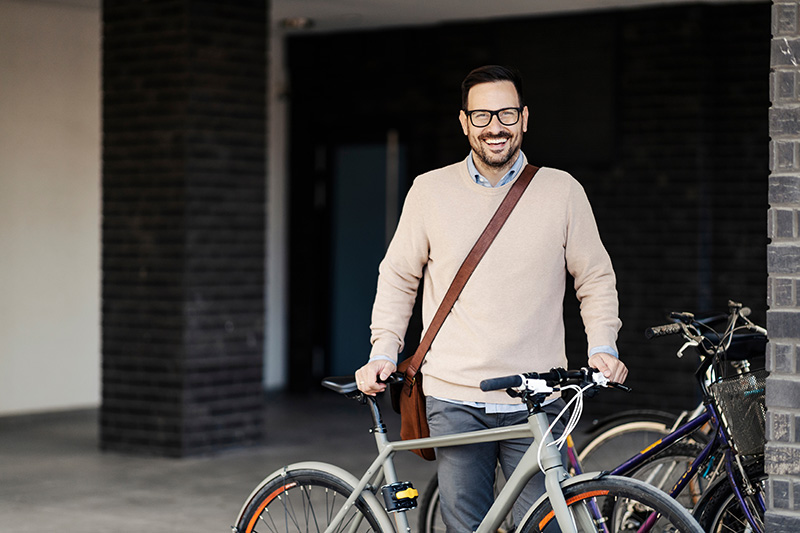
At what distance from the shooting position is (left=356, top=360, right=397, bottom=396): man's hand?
3.41 meters

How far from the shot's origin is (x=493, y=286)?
3352 mm

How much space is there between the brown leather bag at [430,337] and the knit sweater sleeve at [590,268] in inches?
6.2

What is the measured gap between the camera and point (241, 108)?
7.80 meters

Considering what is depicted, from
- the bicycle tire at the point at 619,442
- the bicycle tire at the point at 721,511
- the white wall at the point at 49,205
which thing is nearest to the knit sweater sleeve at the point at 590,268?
the bicycle tire at the point at 721,511

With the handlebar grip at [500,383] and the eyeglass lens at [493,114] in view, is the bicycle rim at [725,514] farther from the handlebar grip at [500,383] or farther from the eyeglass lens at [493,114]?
the eyeglass lens at [493,114]

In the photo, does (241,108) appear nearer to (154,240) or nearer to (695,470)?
(154,240)

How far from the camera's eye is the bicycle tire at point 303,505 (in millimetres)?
3490

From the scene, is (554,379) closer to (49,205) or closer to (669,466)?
(669,466)

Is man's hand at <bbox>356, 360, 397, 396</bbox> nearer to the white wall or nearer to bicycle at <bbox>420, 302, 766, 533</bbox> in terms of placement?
bicycle at <bbox>420, 302, 766, 533</bbox>

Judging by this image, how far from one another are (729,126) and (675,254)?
99 cm

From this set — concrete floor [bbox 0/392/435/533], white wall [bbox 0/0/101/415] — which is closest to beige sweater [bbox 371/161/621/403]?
concrete floor [bbox 0/392/435/533]

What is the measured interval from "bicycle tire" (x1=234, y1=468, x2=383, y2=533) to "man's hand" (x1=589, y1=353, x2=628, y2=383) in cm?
74

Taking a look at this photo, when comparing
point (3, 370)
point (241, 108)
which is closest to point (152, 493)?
point (241, 108)

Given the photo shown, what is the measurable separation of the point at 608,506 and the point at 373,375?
0.71 m
